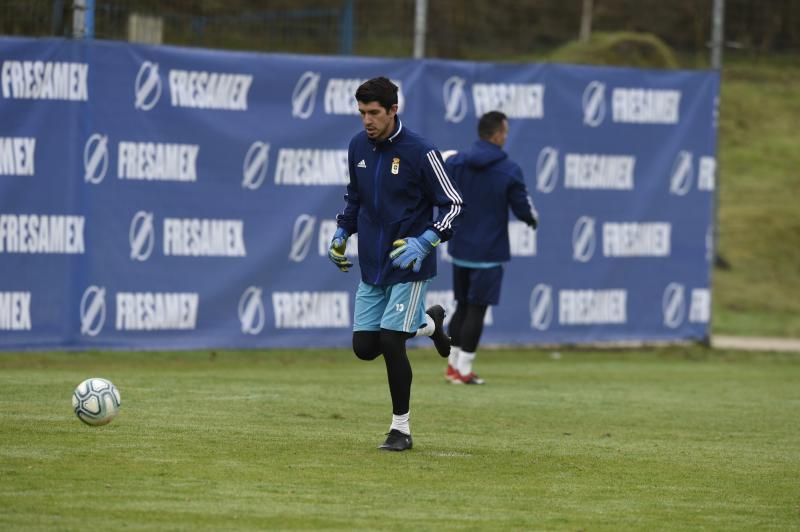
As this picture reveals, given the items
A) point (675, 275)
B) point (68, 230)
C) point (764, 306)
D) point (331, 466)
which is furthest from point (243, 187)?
point (764, 306)

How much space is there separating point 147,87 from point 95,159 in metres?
0.89

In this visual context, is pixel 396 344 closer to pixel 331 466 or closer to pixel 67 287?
pixel 331 466

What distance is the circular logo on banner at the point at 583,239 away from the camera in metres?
15.9

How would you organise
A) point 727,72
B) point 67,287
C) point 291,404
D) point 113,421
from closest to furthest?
point 113,421 → point 291,404 → point 67,287 → point 727,72

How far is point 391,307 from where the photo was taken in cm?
823

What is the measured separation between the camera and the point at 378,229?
8367mm

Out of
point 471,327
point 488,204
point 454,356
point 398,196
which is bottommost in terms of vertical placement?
point 454,356

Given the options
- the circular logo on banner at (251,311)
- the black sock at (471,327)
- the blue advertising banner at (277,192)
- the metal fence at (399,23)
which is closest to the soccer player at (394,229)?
the black sock at (471,327)

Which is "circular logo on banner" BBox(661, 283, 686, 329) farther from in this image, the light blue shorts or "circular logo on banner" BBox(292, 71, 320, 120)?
the light blue shorts

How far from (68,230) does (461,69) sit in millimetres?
4672

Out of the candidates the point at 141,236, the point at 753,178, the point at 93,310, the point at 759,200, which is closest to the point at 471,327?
the point at 141,236

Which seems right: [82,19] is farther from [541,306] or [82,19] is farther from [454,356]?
[541,306]

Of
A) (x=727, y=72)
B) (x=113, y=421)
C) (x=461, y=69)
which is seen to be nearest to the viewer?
(x=113, y=421)

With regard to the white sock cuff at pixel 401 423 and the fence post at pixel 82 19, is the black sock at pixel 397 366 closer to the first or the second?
the white sock cuff at pixel 401 423
